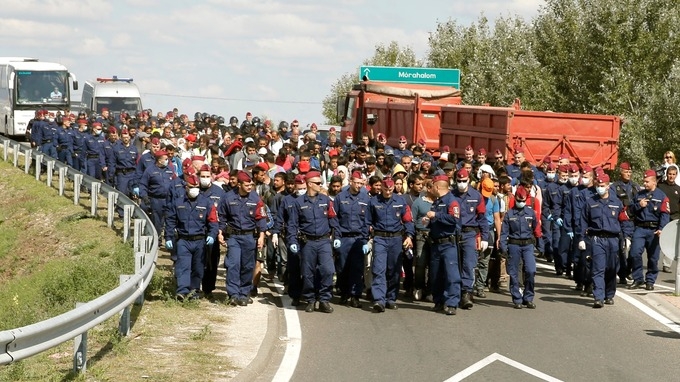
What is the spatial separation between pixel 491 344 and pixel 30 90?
37.2 metres

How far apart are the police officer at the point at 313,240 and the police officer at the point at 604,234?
361cm

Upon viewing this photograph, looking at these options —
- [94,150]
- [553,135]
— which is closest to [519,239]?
[553,135]

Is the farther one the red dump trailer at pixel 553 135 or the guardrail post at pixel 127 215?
the red dump trailer at pixel 553 135

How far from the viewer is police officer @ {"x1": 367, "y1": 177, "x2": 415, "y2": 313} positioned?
16.4 metres

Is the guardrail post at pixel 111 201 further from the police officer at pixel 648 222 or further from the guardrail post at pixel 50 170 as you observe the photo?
the police officer at pixel 648 222

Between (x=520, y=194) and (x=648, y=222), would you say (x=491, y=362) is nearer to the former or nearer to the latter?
(x=520, y=194)

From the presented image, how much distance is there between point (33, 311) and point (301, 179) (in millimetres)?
4265

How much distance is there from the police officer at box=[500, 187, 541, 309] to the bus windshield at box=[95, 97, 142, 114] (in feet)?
128

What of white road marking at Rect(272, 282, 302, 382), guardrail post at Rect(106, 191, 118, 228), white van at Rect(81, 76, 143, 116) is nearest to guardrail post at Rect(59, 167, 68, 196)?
guardrail post at Rect(106, 191, 118, 228)

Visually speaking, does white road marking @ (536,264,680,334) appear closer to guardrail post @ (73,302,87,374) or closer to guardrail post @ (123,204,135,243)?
guardrail post @ (73,302,87,374)

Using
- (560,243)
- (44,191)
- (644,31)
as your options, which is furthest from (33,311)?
(644,31)

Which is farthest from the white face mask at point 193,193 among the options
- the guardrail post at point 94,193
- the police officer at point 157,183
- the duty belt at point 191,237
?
the guardrail post at point 94,193

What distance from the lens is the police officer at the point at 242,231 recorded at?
16188mm

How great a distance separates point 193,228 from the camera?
16.2 m
